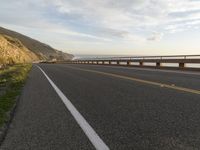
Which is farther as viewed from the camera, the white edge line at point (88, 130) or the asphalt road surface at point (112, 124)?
the asphalt road surface at point (112, 124)

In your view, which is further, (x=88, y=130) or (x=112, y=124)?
(x=112, y=124)

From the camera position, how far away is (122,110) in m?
7.71

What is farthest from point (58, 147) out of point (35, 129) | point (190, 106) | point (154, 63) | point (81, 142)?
point (154, 63)

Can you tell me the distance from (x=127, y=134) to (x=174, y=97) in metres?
4.10

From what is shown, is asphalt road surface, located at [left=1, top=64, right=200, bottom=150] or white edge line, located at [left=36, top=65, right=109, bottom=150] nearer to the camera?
white edge line, located at [left=36, top=65, right=109, bottom=150]

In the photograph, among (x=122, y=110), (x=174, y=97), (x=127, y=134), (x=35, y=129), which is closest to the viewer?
(x=127, y=134)

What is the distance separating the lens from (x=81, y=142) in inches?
205

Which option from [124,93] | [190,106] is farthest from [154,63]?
[190,106]

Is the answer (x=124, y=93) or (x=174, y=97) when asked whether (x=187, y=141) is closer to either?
(x=174, y=97)

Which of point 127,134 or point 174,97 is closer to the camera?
point 127,134

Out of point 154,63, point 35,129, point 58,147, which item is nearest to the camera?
point 58,147

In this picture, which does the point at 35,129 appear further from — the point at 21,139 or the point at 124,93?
the point at 124,93

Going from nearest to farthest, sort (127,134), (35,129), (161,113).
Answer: (127,134) < (35,129) < (161,113)

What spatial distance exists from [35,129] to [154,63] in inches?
1104
